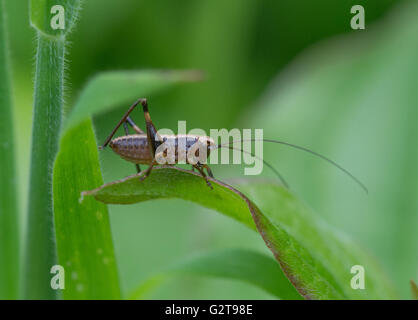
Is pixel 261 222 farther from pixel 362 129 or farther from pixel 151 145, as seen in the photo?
pixel 362 129

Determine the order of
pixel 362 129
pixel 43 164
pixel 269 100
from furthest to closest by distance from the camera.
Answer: pixel 269 100
pixel 362 129
pixel 43 164

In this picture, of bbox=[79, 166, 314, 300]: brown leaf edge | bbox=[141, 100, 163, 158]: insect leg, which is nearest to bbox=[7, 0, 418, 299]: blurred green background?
bbox=[141, 100, 163, 158]: insect leg

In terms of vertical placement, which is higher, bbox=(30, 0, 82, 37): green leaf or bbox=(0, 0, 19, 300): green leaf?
bbox=(30, 0, 82, 37): green leaf

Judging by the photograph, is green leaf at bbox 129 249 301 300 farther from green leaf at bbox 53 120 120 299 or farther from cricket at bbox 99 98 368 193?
cricket at bbox 99 98 368 193

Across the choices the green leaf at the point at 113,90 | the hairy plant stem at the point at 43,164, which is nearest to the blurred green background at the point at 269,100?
the hairy plant stem at the point at 43,164

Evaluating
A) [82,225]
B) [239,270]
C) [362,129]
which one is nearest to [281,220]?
[239,270]

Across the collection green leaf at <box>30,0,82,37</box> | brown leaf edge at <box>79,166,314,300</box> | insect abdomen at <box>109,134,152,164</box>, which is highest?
green leaf at <box>30,0,82,37</box>

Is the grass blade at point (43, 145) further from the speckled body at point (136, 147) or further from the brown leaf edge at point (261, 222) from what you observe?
the speckled body at point (136, 147)
